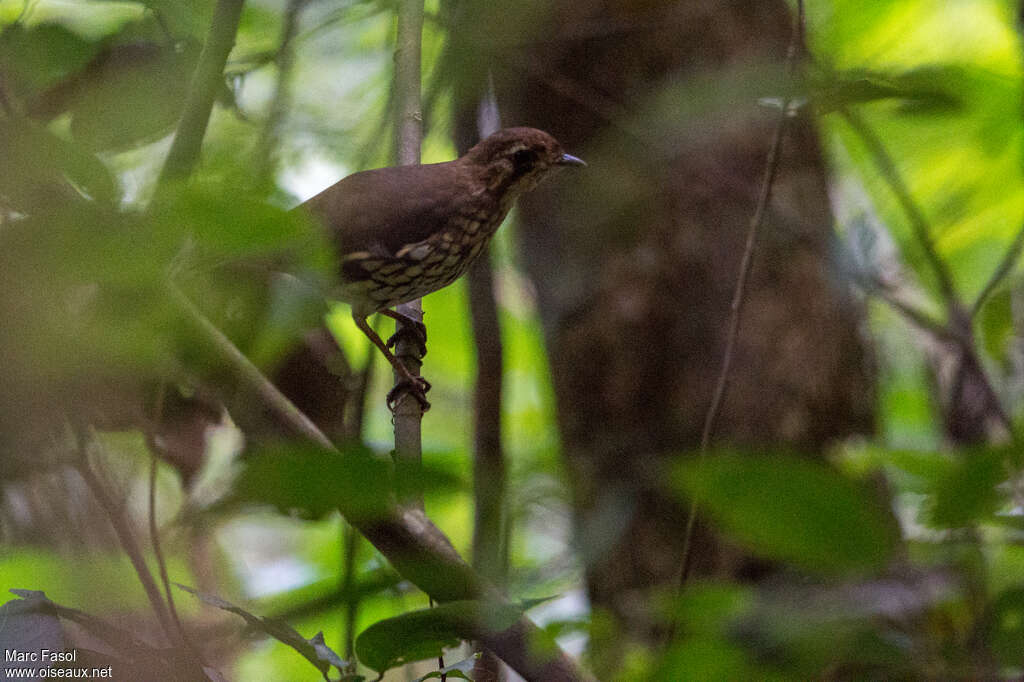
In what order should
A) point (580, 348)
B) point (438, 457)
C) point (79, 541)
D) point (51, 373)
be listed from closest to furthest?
1. point (438, 457)
2. point (51, 373)
3. point (79, 541)
4. point (580, 348)

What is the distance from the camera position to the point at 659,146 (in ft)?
11.8

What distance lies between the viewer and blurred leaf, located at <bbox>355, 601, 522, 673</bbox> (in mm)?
1224

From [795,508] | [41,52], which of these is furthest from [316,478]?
[41,52]

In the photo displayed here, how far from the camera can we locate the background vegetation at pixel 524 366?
108 centimetres

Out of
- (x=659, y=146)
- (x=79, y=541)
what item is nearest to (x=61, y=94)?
(x=79, y=541)

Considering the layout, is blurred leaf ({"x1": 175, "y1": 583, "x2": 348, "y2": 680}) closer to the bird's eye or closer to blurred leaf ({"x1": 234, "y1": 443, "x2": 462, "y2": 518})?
blurred leaf ({"x1": 234, "y1": 443, "x2": 462, "y2": 518})

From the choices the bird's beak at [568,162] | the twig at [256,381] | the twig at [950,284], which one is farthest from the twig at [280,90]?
the twig at [950,284]

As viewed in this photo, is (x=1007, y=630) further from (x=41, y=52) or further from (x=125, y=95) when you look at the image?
(x=41, y=52)

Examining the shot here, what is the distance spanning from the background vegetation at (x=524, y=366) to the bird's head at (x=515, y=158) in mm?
340

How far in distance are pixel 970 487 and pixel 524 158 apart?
241 cm

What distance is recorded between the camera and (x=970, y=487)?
96 centimetres

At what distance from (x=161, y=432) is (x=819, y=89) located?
6.05 feet

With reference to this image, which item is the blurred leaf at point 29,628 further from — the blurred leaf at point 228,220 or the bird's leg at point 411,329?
the bird's leg at point 411,329

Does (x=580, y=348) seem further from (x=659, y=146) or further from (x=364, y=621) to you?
(x=364, y=621)
